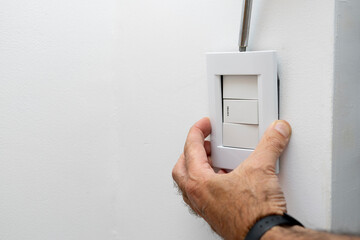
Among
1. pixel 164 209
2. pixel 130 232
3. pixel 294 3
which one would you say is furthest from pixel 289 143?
pixel 130 232

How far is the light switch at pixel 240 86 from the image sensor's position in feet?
1.94

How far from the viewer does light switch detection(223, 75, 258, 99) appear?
590 mm

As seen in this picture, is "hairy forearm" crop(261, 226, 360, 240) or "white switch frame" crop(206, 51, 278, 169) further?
"white switch frame" crop(206, 51, 278, 169)

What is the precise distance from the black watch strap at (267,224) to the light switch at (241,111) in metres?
0.14

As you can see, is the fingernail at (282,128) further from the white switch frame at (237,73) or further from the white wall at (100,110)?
the white wall at (100,110)

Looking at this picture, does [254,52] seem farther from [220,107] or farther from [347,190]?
[347,190]

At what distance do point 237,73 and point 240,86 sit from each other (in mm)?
20

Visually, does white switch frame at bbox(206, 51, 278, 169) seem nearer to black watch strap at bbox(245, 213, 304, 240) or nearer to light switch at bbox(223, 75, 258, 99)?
light switch at bbox(223, 75, 258, 99)

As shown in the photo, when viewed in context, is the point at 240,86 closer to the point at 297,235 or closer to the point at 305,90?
the point at 305,90

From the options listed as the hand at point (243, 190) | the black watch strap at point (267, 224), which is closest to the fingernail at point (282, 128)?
the hand at point (243, 190)

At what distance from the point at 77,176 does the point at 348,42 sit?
55 cm

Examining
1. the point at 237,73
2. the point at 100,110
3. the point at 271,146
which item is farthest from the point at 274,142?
the point at 100,110

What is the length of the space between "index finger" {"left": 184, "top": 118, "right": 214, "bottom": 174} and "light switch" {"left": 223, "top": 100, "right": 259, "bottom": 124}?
0.04 m

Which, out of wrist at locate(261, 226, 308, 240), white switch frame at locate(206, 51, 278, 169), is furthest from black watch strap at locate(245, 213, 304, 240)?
white switch frame at locate(206, 51, 278, 169)
